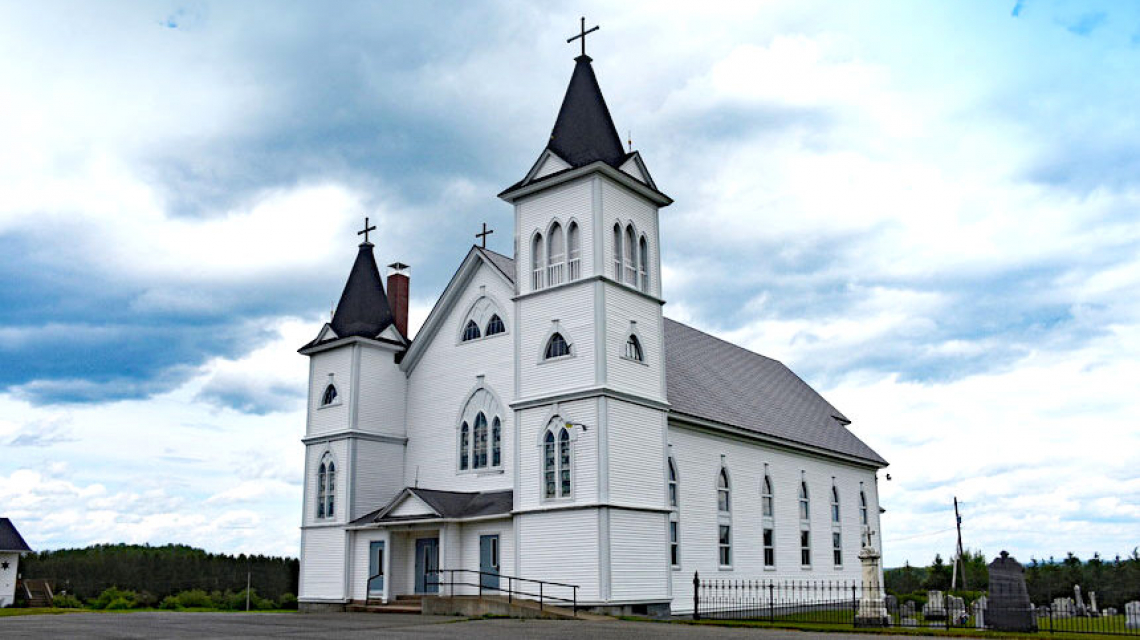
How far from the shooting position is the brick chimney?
37312 mm

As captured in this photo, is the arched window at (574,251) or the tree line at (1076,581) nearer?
the arched window at (574,251)

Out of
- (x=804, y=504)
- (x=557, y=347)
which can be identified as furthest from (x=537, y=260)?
(x=804, y=504)

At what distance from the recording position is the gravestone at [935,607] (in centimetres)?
3228

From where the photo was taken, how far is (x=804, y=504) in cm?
4041

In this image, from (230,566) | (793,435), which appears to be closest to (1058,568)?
(793,435)

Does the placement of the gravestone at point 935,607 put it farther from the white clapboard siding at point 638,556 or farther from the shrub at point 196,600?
the shrub at point 196,600

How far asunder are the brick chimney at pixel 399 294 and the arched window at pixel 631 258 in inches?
410

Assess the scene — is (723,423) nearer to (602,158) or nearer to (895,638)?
(602,158)

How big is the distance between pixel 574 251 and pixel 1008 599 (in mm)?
14468

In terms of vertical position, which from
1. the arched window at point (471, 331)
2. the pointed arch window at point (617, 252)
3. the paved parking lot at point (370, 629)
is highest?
the pointed arch window at point (617, 252)

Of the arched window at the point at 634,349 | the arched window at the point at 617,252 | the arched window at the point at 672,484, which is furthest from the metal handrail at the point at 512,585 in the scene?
the arched window at the point at 617,252

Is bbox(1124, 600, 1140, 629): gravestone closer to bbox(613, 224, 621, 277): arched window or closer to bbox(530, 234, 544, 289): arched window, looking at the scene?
bbox(613, 224, 621, 277): arched window

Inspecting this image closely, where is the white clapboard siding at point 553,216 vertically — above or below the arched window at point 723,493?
above

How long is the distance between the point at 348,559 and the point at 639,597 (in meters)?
10.7
